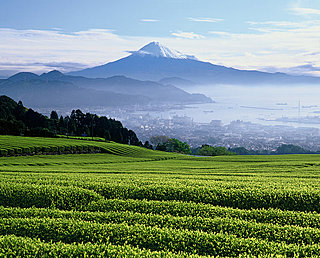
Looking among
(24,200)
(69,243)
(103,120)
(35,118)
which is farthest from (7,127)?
(69,243)

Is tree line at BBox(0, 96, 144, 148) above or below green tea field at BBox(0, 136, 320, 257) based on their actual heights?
above

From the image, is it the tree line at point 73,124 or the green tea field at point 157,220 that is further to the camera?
the tree line at point 73,124

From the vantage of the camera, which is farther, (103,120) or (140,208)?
(103,120)

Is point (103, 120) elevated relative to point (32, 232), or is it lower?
elevated

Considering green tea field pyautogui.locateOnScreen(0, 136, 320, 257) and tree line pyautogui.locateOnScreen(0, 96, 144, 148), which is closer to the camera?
green tea field pyautogui.locateOnScreen(0, 136, 320, 257)

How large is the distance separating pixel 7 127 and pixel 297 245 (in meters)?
52.6

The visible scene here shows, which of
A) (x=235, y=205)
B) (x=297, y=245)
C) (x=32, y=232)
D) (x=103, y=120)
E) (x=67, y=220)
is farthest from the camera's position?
(x=103, y=120)

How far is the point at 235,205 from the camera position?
8891 millimetres

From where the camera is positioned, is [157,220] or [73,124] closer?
[157,220]

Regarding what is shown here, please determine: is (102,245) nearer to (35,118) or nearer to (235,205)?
(235,205)

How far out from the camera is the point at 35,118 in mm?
68312

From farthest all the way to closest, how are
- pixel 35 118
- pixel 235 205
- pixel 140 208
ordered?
1. pixel 35 118
2. pixel 235 205
3. pixel 140 208

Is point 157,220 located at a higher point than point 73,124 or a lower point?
lower

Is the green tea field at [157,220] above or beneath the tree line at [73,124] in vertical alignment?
beneath
